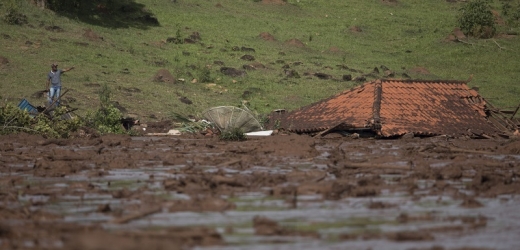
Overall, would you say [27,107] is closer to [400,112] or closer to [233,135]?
[233,135]

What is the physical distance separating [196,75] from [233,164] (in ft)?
58.7

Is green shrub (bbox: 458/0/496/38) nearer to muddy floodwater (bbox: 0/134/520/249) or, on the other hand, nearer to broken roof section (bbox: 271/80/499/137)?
broken roof section (bbox: 271/80/499/137)

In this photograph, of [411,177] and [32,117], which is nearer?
[411,177]

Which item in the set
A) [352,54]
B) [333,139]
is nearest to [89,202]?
[333,139]

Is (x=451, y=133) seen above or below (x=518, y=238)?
below

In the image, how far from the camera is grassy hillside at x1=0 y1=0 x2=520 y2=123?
28836 mm

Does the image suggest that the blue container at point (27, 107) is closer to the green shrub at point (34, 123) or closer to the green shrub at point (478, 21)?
the green shrub at point (34, 123)

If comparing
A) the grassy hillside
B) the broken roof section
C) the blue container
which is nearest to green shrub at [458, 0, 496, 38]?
the grassy hillside

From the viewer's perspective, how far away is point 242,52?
36.8 meters

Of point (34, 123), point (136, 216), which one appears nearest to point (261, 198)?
point (136, 216)

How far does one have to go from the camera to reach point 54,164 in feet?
46.2

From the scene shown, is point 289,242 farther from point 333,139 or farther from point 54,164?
point 333,139

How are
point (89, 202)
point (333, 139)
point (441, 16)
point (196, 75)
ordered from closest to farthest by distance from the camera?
point (89, 202) < point (333, 139) < point (196, 75) < point (441, 16)

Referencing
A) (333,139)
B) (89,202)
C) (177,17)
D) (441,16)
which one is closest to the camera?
(89,202)
